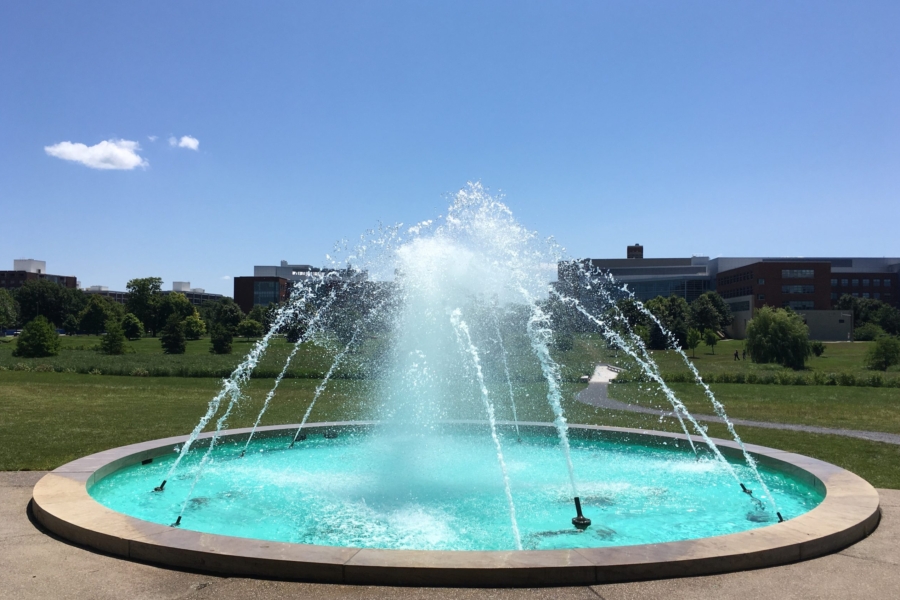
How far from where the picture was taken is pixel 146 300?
11144 centimetres

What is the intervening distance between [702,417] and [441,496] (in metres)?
13.6

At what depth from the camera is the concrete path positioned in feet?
51.2

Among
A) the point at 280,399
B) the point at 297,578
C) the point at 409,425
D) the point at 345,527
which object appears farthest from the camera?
the point at 280,399

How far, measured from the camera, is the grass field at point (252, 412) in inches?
500

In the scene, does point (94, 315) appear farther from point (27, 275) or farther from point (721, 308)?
point (721, 308)

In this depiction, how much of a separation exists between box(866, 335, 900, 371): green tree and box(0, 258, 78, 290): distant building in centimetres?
17050

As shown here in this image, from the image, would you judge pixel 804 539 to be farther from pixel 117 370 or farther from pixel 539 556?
pixel 117 370

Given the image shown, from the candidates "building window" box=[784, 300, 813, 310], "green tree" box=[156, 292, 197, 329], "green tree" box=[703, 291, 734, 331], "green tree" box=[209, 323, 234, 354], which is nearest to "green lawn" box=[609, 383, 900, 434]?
"green tree" box=[209, 323, 234, 354]

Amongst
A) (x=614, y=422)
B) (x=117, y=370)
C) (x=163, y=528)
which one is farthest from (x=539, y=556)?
(x=117, y=370)

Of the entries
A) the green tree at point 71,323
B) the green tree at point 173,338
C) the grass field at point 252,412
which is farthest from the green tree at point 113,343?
the green tree at point 71,323

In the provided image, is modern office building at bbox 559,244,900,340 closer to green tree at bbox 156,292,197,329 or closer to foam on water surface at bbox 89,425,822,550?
foam on water surface at bbox 89,425,822,550

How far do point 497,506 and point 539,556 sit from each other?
3.04 metres

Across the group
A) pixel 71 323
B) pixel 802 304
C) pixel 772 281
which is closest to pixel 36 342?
pixel 71 323

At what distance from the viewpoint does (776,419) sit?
19.2m
